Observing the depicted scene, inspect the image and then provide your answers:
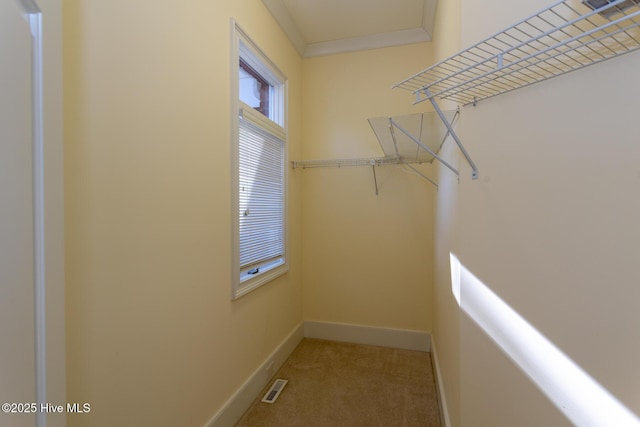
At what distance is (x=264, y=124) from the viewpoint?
2209 mm

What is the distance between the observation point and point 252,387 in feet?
6.48

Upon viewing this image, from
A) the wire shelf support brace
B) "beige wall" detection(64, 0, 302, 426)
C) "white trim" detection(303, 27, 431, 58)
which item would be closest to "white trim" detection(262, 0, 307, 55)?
"white trim" detection(303, 27, 431, 58)

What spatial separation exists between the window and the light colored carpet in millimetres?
798

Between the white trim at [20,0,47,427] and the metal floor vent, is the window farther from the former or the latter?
the white trim at [20,0,47,427]

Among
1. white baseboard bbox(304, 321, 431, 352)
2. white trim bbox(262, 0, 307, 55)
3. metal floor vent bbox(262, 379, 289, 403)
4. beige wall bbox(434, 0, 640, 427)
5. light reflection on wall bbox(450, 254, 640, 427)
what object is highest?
white trim bbox(262, 0, 307, 55)

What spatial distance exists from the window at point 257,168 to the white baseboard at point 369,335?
2.74 ft

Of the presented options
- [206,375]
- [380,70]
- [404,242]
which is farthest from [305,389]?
[380,70]

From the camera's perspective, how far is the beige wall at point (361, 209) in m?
2.72

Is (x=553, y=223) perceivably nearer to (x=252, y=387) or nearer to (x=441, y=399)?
(x=441, y=399)

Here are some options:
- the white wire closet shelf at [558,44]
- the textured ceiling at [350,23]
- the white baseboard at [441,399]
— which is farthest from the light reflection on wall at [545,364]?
the textured ceiling at [350,23]

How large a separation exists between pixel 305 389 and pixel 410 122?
1945 mm

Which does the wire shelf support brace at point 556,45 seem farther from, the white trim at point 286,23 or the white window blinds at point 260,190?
the white trim at point 286,23

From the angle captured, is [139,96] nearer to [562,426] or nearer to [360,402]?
[562,426]

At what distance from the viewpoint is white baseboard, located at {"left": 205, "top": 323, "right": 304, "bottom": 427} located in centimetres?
167
